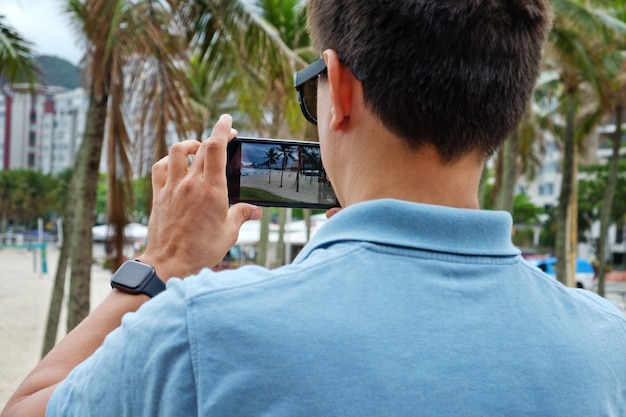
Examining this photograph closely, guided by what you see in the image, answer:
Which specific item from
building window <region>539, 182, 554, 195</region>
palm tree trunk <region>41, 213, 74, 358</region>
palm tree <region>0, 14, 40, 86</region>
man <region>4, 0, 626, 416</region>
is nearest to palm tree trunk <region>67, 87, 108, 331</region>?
palm tree trunk <region>41, 213, 74, 358</region>

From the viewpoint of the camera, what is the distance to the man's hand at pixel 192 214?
1.26m

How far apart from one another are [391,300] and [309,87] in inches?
18.4

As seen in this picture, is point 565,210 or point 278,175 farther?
point 565,210

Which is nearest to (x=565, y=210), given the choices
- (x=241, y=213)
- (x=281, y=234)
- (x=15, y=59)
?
(x=281, y=234)

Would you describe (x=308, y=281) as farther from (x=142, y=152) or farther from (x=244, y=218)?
(x=142, y=152)

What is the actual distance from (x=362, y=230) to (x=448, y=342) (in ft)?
0.60

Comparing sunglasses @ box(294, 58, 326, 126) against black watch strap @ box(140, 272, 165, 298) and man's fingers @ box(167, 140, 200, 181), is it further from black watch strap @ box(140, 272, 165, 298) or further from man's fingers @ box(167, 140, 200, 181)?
black watch strap @ box(140, 272, 165, 298)

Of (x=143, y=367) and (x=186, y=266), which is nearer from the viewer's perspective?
(x=143, y=367)

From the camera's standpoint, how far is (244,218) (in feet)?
4.61

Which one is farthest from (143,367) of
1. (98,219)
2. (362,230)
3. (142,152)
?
(98,219)

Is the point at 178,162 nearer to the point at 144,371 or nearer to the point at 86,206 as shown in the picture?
the point at 144,371

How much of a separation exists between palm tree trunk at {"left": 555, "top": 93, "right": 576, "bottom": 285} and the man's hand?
1996 cm

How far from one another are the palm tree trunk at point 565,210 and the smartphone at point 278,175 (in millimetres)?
19641

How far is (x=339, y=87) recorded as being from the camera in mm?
1118
